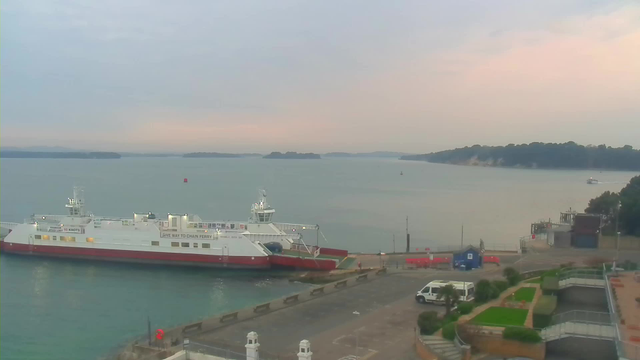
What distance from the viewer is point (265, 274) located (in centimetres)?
3216

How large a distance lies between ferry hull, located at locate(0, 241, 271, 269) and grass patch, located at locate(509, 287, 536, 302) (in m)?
17.6

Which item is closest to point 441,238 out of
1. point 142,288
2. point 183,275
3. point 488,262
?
point 488,262

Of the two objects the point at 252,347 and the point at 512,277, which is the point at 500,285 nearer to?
the point at 512,277

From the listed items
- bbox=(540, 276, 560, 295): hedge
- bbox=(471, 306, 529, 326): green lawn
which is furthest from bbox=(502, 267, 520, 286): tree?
bbox=(471, 306, 529, 326): green lawn

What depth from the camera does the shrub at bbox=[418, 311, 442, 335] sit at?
14289mm

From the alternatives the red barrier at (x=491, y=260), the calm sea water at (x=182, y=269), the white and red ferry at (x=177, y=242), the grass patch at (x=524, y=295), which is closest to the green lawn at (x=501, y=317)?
the grass patch at (x=524, y=295)

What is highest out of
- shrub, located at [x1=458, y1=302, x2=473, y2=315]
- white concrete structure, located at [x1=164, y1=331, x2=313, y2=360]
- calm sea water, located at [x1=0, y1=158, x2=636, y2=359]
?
shrub, located at [x1=458, y1=302, x2=473, y2=315]

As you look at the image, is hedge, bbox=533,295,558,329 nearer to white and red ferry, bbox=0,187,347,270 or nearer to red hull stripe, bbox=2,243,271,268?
white and red ferry, bbox=0,187,347,270

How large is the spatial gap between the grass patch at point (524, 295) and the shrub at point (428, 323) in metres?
4.07

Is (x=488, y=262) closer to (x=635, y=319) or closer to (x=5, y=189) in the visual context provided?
(x=635, y=319)

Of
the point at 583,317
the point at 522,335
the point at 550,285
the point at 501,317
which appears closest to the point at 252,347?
the point at 522,335

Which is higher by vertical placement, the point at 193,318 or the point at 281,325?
the point at 281,325

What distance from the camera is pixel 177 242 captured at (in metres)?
34.0

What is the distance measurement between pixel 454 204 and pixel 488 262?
179 feet
